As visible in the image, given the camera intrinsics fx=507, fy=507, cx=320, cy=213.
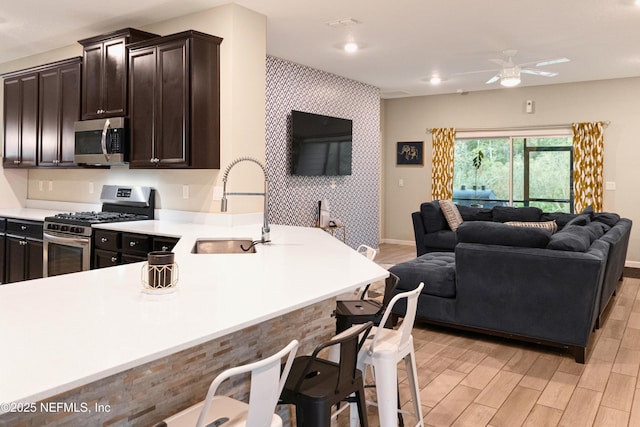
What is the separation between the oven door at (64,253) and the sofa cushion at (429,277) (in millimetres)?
2537

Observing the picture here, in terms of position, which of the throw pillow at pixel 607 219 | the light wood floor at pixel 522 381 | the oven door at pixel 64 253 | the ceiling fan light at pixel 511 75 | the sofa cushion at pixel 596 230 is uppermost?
the ceiling fan light at pixel 511 75

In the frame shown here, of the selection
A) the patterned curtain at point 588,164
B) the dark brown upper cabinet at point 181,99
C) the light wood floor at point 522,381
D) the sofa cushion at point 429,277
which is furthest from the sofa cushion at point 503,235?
the patterned curtain at point 588,164

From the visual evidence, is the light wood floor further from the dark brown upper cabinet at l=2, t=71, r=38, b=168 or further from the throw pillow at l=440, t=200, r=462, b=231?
the dark brown upper cabinet at l=2, t=71, r=38, b=168

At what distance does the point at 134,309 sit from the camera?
5.01ft

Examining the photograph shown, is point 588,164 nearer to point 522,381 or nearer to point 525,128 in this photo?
point 525,128

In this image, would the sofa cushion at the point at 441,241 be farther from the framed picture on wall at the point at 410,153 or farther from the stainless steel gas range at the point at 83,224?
the stainless steel gas range at the point at 83,224

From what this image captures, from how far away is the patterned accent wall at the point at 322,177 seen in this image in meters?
5.90

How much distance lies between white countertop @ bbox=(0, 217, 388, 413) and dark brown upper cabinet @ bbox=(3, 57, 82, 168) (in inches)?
122

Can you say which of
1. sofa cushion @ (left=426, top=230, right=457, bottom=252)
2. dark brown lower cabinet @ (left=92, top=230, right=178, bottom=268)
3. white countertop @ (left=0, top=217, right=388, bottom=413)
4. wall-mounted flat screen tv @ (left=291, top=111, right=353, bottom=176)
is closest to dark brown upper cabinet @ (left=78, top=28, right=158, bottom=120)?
dark brown lower cabinet @ (left=92, top=230, right=178, bottom=268)

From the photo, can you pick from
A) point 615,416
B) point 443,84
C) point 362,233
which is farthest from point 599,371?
point 443,84

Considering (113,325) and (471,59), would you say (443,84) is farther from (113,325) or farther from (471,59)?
(113,325)

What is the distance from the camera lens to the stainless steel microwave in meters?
4.23

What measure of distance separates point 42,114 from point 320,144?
311cm

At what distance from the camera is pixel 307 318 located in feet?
7.50
